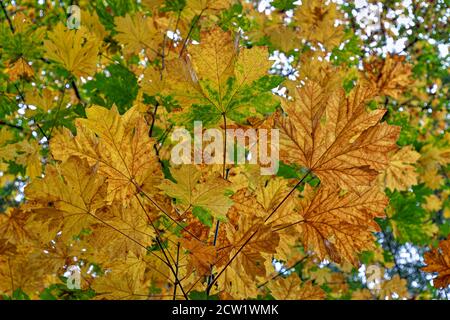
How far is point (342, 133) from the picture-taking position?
742mm

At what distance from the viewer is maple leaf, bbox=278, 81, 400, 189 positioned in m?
0.74

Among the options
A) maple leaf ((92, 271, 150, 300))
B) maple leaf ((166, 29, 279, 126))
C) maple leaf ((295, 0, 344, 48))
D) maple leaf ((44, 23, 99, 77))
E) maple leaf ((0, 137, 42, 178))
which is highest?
maple leaf ((295, 0, 344, 48))

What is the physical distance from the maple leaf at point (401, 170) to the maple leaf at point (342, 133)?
933mm

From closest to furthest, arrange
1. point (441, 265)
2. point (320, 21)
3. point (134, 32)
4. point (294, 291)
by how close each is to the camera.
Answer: point (441, 265) → point (294, 291) → point (134, 32) → point (320, 21)

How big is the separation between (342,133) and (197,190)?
263mm

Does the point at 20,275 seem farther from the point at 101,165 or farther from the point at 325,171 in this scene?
the point at 325,171

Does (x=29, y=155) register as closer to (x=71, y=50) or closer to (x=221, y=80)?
(x=71, y=50)

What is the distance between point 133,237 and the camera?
83cm

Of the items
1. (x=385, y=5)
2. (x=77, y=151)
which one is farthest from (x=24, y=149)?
(x=385, y=5)

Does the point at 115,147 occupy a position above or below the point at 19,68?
below

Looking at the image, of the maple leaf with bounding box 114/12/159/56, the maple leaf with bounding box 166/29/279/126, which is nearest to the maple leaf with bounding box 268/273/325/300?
the maple leaf with bounding box 166/29/279/126

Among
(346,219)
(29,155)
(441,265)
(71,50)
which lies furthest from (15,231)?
(441,265)

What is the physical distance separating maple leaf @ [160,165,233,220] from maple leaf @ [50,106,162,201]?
0.08 metres

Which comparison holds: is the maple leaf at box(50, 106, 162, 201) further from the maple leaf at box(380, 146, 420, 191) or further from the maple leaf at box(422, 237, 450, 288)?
the maple leaf at box(380, 146, 420, 191)
